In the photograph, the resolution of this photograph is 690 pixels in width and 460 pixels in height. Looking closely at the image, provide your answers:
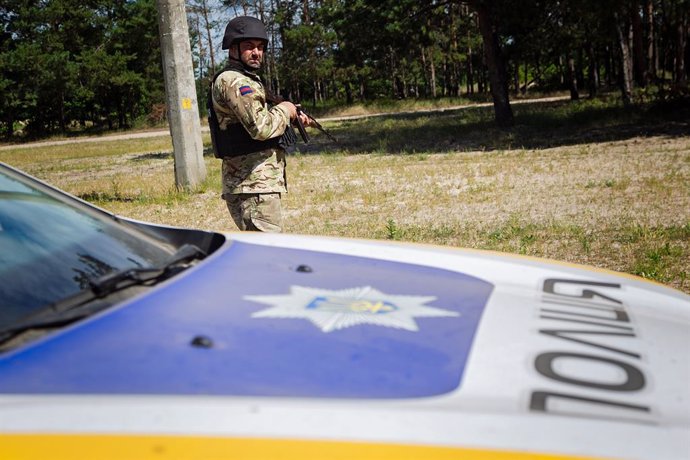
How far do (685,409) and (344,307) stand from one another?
2.72 ft

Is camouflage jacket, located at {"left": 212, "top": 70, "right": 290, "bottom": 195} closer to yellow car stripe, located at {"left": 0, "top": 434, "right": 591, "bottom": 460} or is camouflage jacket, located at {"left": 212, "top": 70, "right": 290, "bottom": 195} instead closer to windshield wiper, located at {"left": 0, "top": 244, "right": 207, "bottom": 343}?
windshield wiper, located at {"left": 0, "top": 244, "right": 207, "bottom": 343}

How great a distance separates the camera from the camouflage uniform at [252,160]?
4.46 meters

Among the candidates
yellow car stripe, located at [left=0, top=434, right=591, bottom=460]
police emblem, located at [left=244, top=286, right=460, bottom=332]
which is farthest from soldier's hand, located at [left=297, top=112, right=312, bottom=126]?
yellow car stripe, located at [left=0, top=434, right=591, bottom=460]

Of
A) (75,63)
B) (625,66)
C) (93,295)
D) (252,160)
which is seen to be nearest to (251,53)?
(252,160)

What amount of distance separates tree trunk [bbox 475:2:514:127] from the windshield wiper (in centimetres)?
1953

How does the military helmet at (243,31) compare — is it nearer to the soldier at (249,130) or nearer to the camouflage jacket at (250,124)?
the soldier at (249,130)

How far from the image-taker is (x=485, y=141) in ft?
56.2

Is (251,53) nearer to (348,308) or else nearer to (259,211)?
(259,211)

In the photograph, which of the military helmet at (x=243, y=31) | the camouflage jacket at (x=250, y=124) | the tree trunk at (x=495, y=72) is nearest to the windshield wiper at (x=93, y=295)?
the camouflage jacket at (x=250, y=124)

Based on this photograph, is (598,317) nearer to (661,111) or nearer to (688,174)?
(688,174)

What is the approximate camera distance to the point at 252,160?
15.6 feet

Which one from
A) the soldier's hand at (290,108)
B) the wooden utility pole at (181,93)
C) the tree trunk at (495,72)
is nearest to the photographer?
the soldier's hand at (290,108)

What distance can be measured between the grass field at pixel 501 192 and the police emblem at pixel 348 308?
356 centimetres

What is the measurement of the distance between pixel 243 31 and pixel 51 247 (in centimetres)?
254
